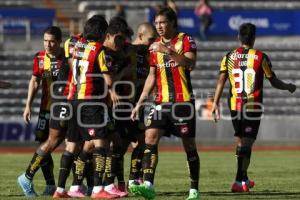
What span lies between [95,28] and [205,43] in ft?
70.7

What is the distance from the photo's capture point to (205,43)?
32344mm

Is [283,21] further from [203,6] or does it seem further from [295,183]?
[295,183]

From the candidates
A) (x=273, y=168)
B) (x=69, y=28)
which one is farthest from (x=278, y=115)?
(x=273, y=168)

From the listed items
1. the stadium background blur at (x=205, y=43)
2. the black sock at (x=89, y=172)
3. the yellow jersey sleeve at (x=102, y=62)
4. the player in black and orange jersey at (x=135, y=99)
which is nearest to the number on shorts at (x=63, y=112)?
the black sock at (x=89, y=172)

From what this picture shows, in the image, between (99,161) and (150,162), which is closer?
(150,162)

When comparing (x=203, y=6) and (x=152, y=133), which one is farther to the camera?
(x=203, y=6)

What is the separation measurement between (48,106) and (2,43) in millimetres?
19074

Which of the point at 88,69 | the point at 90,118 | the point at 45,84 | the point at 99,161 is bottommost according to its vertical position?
the point at 99,161

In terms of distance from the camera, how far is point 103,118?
10953mm

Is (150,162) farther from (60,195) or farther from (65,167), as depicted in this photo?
(60,195)

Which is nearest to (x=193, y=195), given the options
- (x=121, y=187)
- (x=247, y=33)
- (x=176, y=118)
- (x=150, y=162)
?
(x=150, y=162)

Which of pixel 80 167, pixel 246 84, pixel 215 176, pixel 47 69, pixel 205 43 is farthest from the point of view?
pixel 205 43

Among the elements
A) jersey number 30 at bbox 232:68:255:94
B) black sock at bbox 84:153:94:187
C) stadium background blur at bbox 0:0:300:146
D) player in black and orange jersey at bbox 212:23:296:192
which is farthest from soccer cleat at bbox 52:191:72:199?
stadium background blur at bbox 0:0:300:146

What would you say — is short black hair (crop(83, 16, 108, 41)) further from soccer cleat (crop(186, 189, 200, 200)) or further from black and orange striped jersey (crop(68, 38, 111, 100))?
soccer cleat (crop(186, 189, 200, 200))
